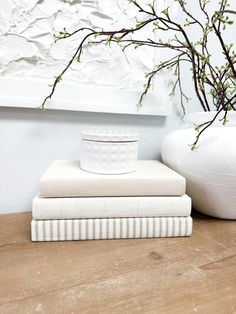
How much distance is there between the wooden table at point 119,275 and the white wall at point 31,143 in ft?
0.40

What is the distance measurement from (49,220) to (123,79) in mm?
348

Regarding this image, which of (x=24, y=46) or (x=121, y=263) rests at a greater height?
(x=24, y=46)

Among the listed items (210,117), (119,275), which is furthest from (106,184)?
(210,117)

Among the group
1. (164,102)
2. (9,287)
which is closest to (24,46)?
(164,102)

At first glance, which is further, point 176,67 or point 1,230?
point 176,67

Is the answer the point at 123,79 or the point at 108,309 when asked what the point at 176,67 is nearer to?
the point at 123,79

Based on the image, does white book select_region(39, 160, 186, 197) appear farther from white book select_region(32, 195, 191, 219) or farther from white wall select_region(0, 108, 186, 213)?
white wall select_region(0, 108, 186, 213)

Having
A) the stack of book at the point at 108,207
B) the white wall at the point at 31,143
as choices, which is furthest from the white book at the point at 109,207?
the white wall at the point at 31,143

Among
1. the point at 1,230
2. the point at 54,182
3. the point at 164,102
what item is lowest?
the point at 1,230

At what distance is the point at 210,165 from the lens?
458 millimetres

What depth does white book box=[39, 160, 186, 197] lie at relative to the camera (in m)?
0.41

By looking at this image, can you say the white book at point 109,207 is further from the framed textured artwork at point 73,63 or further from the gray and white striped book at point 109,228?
the framed textured artwork at point 73,63

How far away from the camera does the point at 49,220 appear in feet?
1.35

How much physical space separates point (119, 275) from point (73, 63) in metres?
0.42
